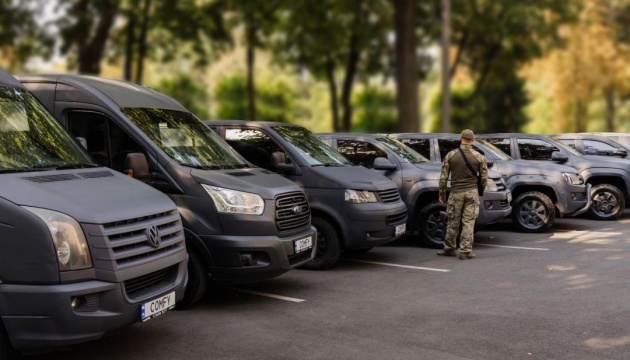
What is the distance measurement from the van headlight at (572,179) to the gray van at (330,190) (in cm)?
476

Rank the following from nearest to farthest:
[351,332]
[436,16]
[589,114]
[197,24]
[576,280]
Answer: [351,332] → [576,280] → [197,24] → [436,16] → [589,114]

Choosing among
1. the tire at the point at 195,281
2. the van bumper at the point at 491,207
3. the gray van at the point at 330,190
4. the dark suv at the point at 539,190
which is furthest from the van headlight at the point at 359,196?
the dark suv at the point at 539,190

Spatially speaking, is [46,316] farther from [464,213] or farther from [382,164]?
[382,164]

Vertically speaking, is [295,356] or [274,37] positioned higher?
[274,37]

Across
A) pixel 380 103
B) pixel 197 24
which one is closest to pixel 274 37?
pixel 197 24

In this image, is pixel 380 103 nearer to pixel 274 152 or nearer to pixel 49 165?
pixel 274 152

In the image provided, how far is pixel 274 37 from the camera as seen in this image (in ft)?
113

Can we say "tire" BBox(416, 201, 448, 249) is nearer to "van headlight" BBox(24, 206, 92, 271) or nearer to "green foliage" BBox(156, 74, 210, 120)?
"van headlight" BBox(24, 206, 92, 271)

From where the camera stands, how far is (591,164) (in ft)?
49.0

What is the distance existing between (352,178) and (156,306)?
4634 millimetres

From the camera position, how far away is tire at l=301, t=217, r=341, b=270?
31.0 ft

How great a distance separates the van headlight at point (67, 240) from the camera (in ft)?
15.6

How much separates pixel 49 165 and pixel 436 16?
2811 centimetres

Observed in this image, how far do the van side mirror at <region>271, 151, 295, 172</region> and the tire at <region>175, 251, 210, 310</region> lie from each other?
219 cm
